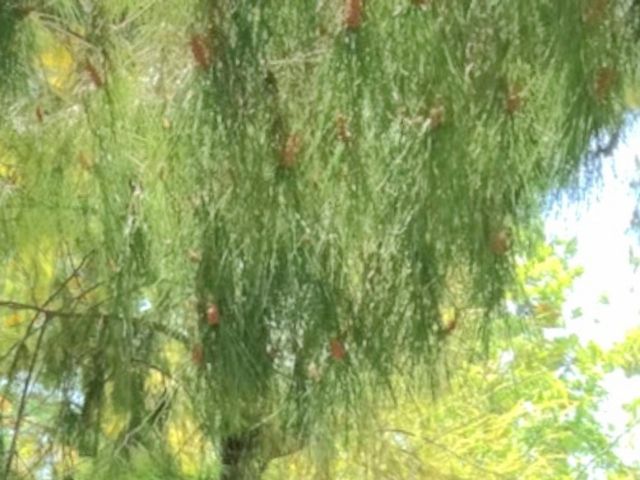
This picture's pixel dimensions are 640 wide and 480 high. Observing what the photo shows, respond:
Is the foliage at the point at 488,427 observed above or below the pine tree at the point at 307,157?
above

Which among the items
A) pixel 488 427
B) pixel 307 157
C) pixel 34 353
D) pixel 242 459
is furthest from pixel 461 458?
pixel 307 157

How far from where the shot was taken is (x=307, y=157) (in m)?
1.12

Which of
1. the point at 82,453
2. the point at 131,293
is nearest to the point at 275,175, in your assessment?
the point at 131,293

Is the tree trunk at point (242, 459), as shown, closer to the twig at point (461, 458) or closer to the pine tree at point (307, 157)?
the pine tree at point (307, 157)

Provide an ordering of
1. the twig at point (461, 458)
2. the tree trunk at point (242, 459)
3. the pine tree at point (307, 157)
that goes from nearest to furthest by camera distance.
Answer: the pine tree at point (307, 157) < the tree trunk at point (242, 459) < the twig at point (461, 458)

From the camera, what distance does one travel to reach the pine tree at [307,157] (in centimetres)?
107

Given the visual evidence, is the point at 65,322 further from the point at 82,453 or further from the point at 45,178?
the point at 45,178

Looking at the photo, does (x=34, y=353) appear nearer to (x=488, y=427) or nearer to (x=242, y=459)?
(x=242, y=459)

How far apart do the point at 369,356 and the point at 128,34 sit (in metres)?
0.45

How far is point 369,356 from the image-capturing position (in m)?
1.29

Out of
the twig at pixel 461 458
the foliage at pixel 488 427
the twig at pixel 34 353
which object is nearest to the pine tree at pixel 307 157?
the foliage at pixel 488 427

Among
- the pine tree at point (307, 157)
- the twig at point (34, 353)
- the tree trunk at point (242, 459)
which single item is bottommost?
the pine tree at point (307, 157)

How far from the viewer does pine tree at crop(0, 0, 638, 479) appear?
3.51ft

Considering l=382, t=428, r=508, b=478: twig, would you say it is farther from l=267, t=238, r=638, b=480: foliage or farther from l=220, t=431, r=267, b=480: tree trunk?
l=220, t=431, r=267, b=480: tree trunk
